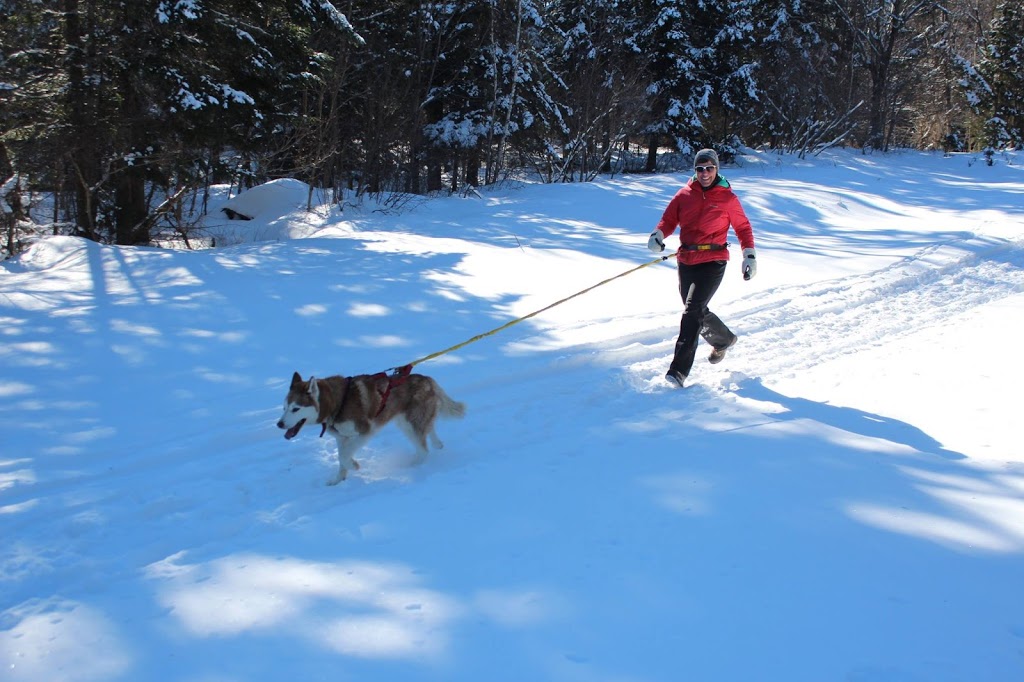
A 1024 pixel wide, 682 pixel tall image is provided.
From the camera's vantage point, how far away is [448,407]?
5422 millimetres

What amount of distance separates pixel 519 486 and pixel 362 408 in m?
1.32

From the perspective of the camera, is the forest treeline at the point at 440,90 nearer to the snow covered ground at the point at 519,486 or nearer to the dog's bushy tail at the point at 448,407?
the snow covered ground at the point at 519,486

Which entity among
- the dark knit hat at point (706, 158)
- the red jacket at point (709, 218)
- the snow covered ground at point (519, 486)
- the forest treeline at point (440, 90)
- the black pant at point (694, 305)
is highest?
the forest treeline at point (440, 90)

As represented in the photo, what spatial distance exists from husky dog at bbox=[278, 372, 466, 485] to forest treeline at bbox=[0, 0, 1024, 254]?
8633 millimetres

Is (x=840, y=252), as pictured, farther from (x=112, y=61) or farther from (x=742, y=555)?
(x=112, y=61)

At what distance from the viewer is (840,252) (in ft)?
39.6

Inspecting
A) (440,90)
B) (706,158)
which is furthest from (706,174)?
(440,90)

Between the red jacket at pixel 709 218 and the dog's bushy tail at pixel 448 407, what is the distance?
2.66 meters

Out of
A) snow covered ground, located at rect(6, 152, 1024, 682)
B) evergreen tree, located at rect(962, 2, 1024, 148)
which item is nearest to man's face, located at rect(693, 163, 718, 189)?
snow covered ground, located at rect(6, 152, 1024, 682)

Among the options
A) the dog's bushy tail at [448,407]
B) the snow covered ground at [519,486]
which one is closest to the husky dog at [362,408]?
the dog's bushy tail at [448,407]

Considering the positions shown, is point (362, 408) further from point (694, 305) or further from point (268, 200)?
point (268, 200)

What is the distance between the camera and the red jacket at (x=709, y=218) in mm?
6203

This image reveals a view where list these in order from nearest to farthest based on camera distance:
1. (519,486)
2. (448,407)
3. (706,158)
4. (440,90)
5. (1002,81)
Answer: (519,486), (448,407), (706,158), (440,90), (1002,81)

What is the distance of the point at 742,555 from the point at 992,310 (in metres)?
6.63
